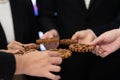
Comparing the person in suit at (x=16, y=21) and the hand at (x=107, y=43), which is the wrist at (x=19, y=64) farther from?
the person in suit at (x=16, y=21)

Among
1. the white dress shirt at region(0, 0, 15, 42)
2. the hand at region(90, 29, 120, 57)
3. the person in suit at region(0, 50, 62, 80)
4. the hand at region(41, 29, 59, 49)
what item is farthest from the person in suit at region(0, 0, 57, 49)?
the person in suit at region(0, 50, 62, 80)

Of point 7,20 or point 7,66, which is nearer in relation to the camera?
point 7,66

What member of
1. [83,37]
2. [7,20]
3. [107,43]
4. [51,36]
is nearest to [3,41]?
[7,20]

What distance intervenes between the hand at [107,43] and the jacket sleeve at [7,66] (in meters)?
0.45

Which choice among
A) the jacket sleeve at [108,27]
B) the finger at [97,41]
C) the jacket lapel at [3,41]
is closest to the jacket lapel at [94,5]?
the jacket sleeve at [108,27]

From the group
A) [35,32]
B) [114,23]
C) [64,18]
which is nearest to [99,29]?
[114,23]

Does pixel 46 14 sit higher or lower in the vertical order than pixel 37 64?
higher

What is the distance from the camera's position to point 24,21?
1.60 metres

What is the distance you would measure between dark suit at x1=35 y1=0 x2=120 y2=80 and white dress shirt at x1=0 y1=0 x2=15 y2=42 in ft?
0.60

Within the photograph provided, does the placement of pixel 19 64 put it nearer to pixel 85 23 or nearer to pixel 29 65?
pixel 29 65

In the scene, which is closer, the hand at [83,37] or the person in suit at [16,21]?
the hand at [83,37]

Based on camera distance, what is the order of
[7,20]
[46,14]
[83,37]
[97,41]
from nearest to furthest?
[97,41] < [83,37] < [7,20] < [46,14]

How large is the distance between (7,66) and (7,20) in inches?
25.7

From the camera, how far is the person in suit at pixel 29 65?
0.94 m
